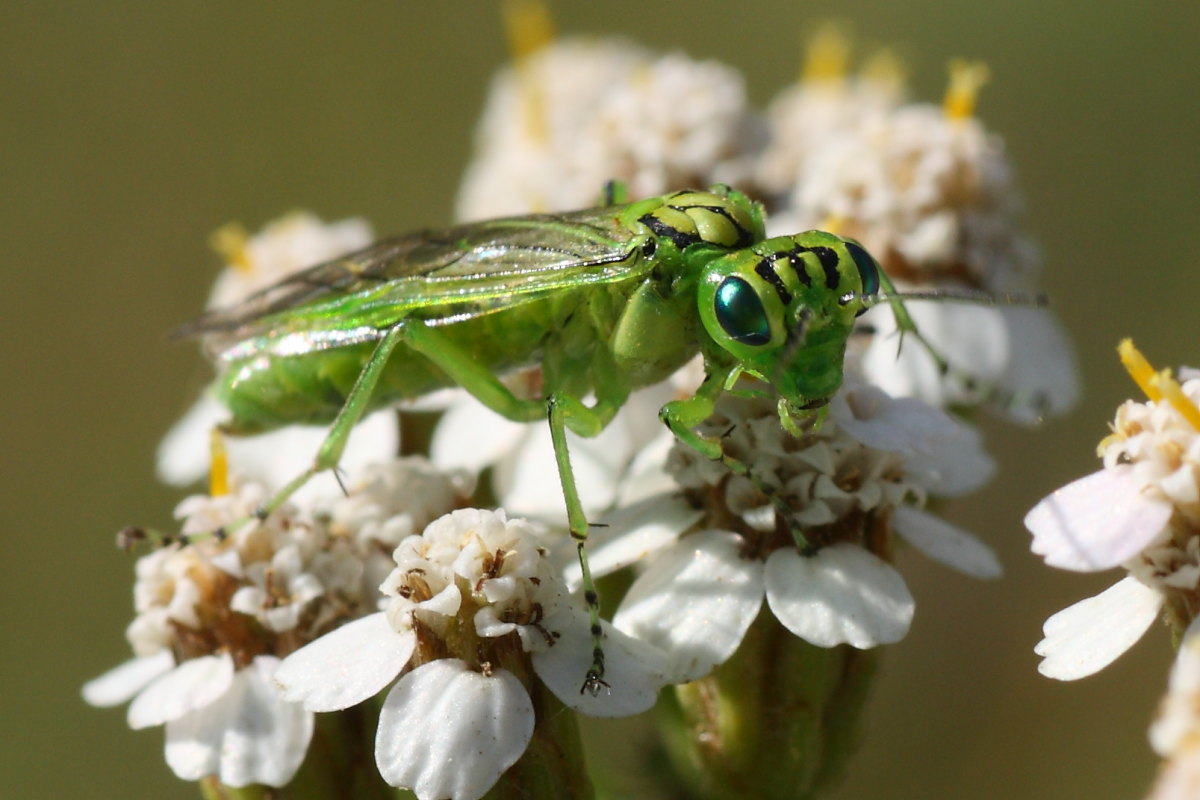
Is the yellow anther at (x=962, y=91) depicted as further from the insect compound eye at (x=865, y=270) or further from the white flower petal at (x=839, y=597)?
the white flower petal at (x=839, y=597)

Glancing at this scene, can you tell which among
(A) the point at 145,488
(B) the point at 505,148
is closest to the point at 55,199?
(A) the point at 145,488

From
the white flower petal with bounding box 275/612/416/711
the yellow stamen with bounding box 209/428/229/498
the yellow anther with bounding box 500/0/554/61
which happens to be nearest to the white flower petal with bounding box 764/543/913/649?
the white flower petal with bounding box 275/612/416/711

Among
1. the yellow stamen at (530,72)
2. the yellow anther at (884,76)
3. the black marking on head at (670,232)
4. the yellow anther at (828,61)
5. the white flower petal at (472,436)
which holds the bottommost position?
the white flower petal at (472,436)

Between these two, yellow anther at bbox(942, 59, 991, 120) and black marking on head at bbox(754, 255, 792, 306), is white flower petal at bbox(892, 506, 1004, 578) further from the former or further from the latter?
yellow anther at bbox(942, 59, 991, 120)

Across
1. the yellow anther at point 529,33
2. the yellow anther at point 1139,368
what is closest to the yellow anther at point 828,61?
the yellow anther at point 529,33

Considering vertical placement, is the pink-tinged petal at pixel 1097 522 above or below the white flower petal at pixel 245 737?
above

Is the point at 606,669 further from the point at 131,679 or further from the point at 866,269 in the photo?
the point at 131,679

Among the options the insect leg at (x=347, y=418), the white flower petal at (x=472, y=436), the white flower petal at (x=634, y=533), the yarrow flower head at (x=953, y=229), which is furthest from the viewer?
the yarrow flower head at (x=953, y=229)
